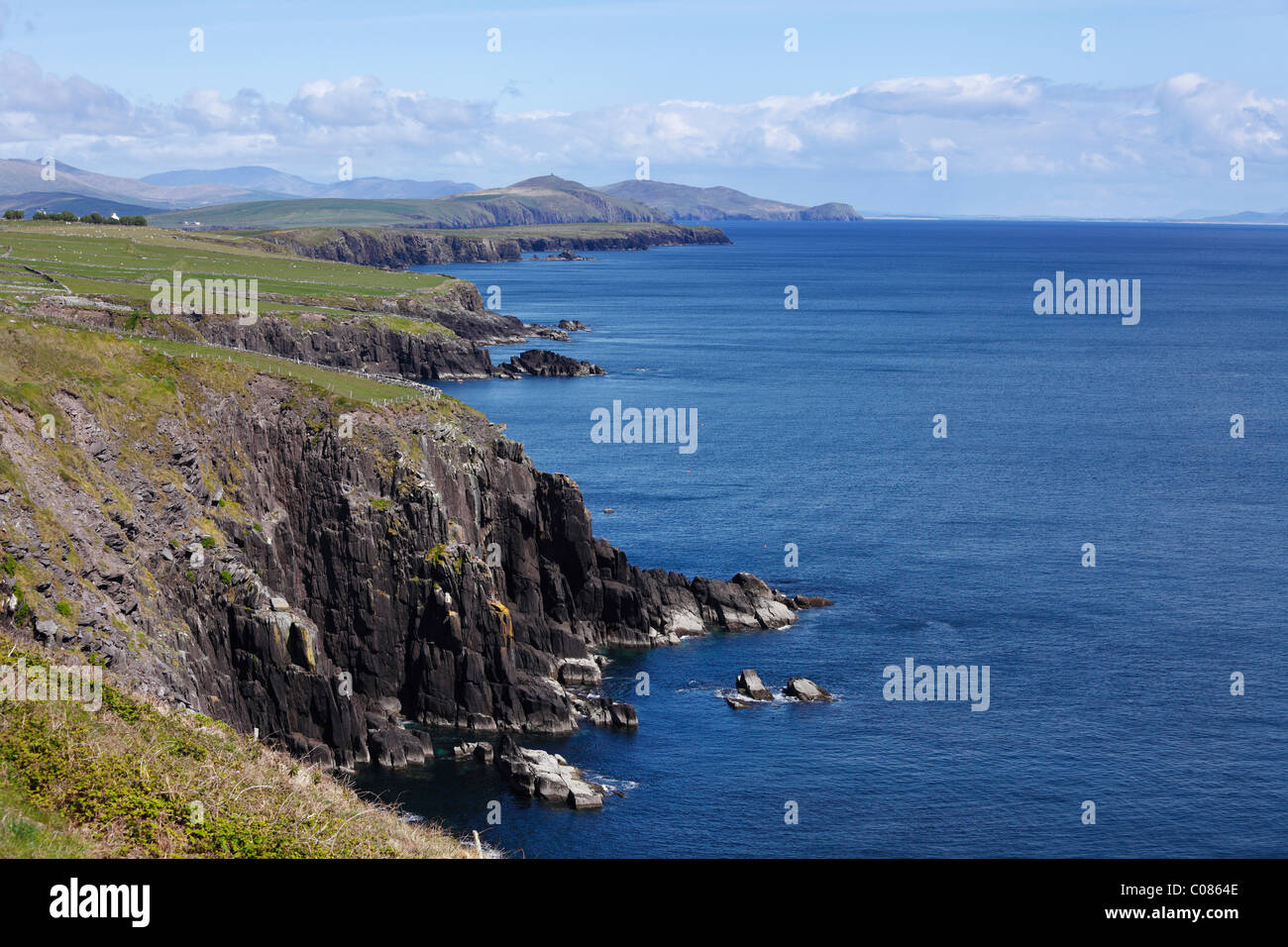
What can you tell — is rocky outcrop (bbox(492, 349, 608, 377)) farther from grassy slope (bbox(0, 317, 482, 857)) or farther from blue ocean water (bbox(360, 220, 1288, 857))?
grassy slope (bbox(0, 317, 482, 857))

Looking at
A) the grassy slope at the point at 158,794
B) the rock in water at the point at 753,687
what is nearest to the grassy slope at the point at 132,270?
the rock in water at the point at 753,687

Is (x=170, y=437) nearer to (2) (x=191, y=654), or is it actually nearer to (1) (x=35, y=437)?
(1) (x=35, y=437)

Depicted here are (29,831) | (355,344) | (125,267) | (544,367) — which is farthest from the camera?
(544,367)

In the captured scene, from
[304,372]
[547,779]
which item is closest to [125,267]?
[304,372]

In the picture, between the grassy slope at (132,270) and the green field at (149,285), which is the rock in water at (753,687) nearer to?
the green field at (149,285)

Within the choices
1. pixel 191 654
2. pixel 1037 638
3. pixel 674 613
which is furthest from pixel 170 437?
pixel 1037 638

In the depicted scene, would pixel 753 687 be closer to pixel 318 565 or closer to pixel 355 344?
pixel 318 565
